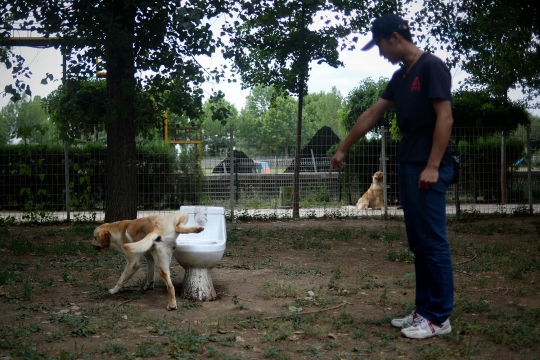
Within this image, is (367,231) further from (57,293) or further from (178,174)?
(57,293)

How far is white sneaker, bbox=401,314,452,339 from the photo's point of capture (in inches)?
166

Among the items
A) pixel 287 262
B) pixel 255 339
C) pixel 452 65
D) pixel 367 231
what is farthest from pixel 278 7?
pixel 255 339

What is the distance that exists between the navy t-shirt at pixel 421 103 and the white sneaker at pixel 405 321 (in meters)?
1.17

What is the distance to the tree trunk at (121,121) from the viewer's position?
8.80 meters

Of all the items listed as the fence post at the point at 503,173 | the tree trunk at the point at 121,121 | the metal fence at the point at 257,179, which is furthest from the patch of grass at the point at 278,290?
the fence post at the point at 503,173

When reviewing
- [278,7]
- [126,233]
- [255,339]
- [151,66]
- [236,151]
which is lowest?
[255,339]

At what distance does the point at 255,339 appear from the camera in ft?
14.3

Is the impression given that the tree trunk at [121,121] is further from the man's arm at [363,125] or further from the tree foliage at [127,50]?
the man's arm at [363,125]

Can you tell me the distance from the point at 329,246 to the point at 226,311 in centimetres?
369

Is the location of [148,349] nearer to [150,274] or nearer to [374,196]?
[150,274]

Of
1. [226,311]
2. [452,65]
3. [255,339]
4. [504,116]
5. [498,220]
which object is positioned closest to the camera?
[255,339]

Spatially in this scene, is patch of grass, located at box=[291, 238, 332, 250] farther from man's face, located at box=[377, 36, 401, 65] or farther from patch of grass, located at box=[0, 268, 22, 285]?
man's face, located at box=[377, 36, 401, 65]

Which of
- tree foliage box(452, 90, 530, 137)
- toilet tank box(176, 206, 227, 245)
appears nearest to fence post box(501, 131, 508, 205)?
tree foliage box(452, 90, 530, 137)

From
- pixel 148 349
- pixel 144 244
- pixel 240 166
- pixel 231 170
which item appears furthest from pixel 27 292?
pixel 240 166
